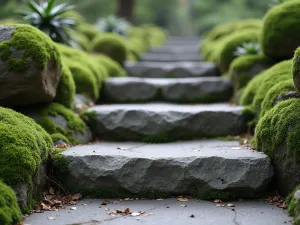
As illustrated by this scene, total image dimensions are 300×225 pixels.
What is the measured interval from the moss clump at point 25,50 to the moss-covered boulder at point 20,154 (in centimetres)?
75

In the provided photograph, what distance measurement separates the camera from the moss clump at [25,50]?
495cm

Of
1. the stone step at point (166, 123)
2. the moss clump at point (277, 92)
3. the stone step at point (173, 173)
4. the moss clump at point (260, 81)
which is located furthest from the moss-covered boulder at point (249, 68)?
the stone step at point (173, 173)

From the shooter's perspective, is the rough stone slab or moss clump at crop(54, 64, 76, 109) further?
moss clump at crop(54, 64, 76, 109)

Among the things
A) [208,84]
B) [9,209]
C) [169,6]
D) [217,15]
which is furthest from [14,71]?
[169,6]

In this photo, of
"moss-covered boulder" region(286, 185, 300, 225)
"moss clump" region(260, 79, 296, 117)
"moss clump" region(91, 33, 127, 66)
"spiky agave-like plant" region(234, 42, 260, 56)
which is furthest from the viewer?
"moss clump" region(91, 33, 127, 66)

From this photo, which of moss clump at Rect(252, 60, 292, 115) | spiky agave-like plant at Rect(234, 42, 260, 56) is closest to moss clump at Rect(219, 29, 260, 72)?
spiky agave-like plant at Rect(234, 42, 260, 56)

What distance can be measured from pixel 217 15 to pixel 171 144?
70.6ft

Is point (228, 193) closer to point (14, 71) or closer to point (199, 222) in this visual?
point (199, 222)

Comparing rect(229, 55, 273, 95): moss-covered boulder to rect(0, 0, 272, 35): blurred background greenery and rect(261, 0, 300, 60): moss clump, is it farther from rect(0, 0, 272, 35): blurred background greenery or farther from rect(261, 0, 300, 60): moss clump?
rect(0, 0, 272, 35): blurred background greenery

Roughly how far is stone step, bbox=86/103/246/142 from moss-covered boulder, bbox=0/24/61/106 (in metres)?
1.16

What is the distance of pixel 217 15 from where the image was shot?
2583cm

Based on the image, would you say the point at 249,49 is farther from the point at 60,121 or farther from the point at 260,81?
the point at 60,121

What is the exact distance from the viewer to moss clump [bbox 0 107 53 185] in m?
3.80

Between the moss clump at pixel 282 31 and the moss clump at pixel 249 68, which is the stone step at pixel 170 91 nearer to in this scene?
the moss clump at pixel 249 68
